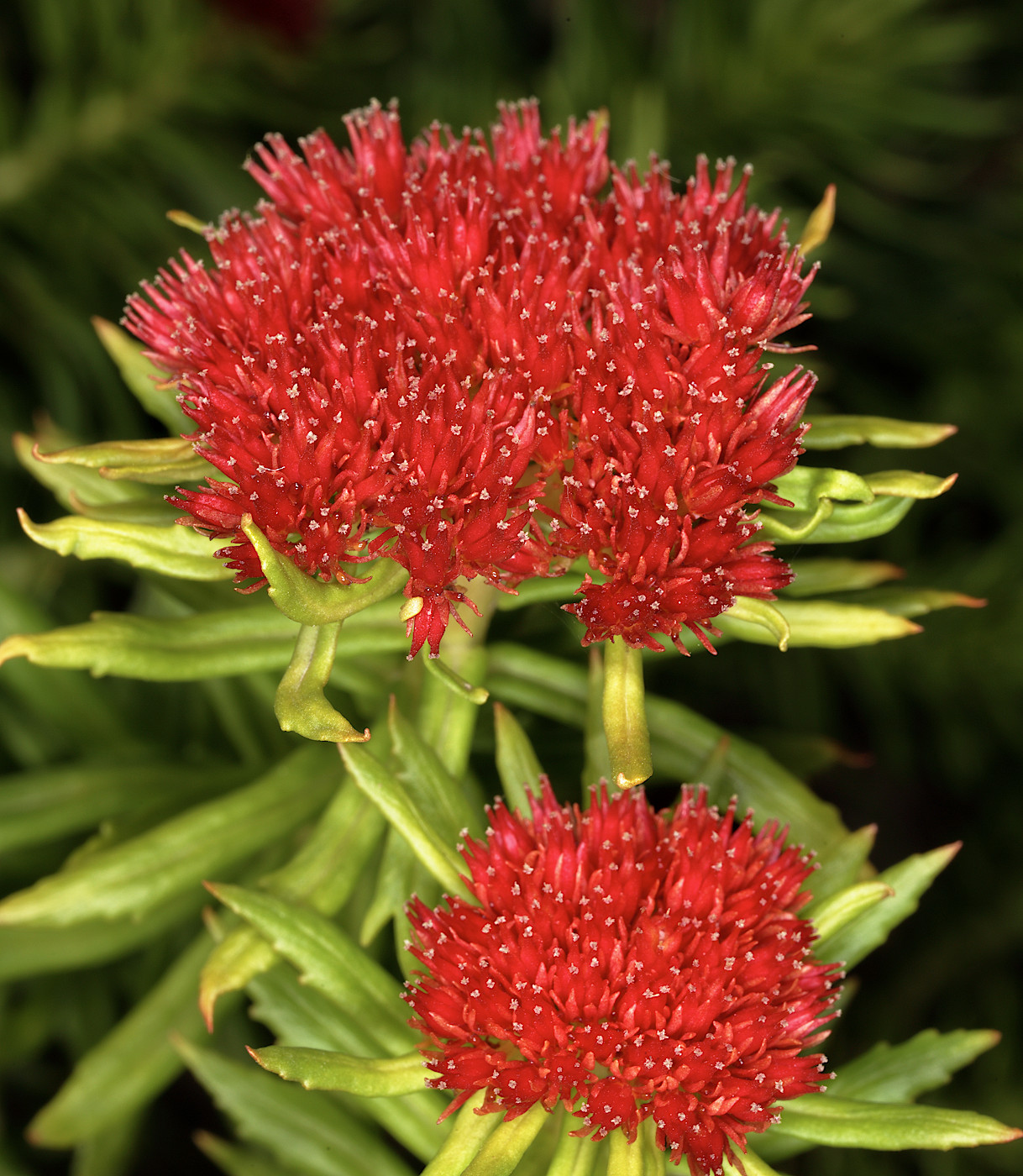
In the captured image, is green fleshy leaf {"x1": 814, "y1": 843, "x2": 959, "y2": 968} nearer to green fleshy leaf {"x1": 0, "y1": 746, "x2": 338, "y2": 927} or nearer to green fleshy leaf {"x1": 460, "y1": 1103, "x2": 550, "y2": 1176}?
green fleshy leaf {"x1": 460, "y1": 1103, "x2": 550, "y2": 1176}

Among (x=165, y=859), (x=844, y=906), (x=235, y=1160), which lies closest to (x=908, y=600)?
(x=844, y=906)

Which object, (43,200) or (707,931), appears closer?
(707,931)

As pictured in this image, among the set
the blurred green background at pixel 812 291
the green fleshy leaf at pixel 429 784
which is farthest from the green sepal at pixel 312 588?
the blurred green background at pixel 812 291

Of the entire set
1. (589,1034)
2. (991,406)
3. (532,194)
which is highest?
(991,406)

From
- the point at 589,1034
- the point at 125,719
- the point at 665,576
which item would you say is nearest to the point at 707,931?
the point at 589,1034

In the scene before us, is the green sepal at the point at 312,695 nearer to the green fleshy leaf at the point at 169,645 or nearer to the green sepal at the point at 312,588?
the green sepal at the point at 312,588

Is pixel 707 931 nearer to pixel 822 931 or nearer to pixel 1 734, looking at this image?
pixel 822 931
